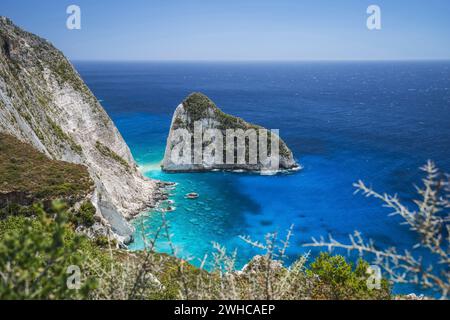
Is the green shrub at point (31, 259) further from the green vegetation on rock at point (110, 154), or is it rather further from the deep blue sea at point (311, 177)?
the green vegetation on rock at point (110, 154)

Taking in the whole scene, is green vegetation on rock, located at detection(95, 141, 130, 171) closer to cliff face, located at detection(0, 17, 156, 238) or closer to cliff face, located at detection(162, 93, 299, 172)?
cliff face, located at detection(0, 17, 156, 238)

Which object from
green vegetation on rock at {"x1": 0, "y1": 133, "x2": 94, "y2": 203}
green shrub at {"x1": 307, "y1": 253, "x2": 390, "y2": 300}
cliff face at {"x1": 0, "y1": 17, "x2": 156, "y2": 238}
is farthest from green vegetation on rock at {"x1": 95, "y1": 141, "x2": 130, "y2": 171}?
green shrub at {"x1": 307, "y1": 253, "x2": 390, "y2": 300}

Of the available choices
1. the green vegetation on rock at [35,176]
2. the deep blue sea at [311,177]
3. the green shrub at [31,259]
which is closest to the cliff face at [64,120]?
the deep blue sea at [311,177]

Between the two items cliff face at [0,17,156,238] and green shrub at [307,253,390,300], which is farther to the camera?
cliff face at [0,17,156,238]

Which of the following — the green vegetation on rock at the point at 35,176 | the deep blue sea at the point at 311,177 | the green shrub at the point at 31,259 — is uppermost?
the green shrub at the point at 31,259
